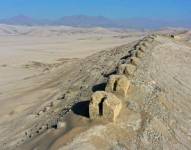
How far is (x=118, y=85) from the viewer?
1130 centimetres

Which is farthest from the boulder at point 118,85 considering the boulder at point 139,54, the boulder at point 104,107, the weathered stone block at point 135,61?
the boulder at point 139,54

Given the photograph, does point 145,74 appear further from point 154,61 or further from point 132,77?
point 154,61

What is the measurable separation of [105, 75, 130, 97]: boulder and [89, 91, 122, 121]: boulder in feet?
3.52

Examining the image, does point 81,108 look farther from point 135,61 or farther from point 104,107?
point 135,61

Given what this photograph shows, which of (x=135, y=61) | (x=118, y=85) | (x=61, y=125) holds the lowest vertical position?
(x=61, y=125)

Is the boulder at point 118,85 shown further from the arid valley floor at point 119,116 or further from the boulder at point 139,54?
the boulder at point 139,54

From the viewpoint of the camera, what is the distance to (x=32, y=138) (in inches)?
426

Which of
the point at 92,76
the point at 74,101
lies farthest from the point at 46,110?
the point at 92,76

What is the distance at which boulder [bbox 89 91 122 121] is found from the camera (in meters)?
9.84

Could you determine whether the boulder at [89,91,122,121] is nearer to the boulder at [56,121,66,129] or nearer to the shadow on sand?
the shadow on sand

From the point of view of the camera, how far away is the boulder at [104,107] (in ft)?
32.3

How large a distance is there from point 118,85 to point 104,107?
1.60 meters

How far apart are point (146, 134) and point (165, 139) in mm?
400

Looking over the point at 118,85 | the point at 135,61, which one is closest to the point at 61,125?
the point at 118,85
